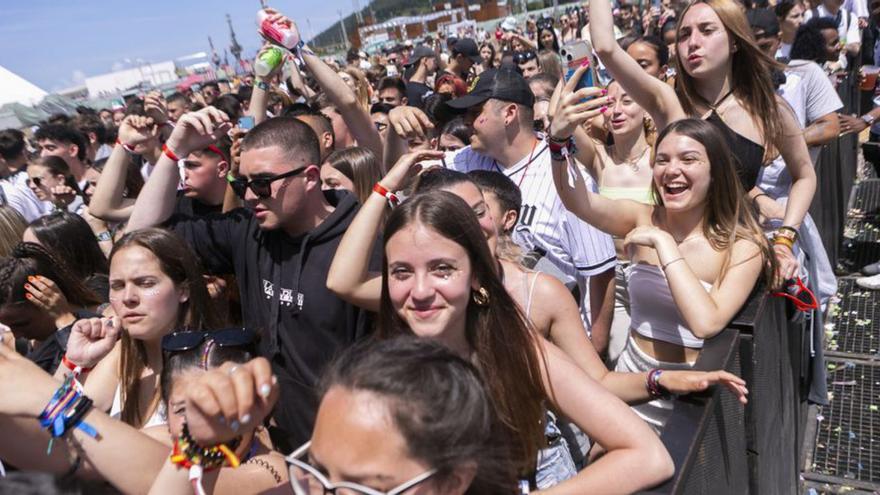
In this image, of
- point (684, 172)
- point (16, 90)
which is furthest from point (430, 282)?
point (16, 90)

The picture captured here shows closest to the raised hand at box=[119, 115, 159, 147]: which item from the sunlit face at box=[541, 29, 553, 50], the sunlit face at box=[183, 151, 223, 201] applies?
the sunlit face at box=[183, 151, 223, 201]

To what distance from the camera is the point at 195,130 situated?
3309mm

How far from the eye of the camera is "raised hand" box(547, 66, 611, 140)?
8.29 ft

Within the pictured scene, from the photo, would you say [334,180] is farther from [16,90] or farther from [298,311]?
[16,90]

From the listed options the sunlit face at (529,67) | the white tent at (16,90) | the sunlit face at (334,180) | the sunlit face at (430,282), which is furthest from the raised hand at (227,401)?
the white tent at (16,90)

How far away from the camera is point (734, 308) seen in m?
2.46

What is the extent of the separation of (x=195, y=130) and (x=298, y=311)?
121 centimetres

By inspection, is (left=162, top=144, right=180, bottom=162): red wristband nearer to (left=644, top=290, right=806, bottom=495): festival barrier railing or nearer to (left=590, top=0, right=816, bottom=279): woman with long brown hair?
(left=590, top=0, right=816, bottom=279): woman with long brown hair

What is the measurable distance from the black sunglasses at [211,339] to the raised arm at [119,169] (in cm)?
180

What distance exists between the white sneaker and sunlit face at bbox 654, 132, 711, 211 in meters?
3.66

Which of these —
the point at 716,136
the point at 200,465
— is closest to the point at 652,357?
the point at 716,136

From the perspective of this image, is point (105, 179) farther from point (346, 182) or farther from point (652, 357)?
point (652, 357)

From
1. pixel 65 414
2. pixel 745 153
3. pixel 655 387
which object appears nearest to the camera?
pixel 65 414

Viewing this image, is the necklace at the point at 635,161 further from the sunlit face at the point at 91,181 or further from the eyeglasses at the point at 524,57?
the eyeglasses at the point at 524,57
